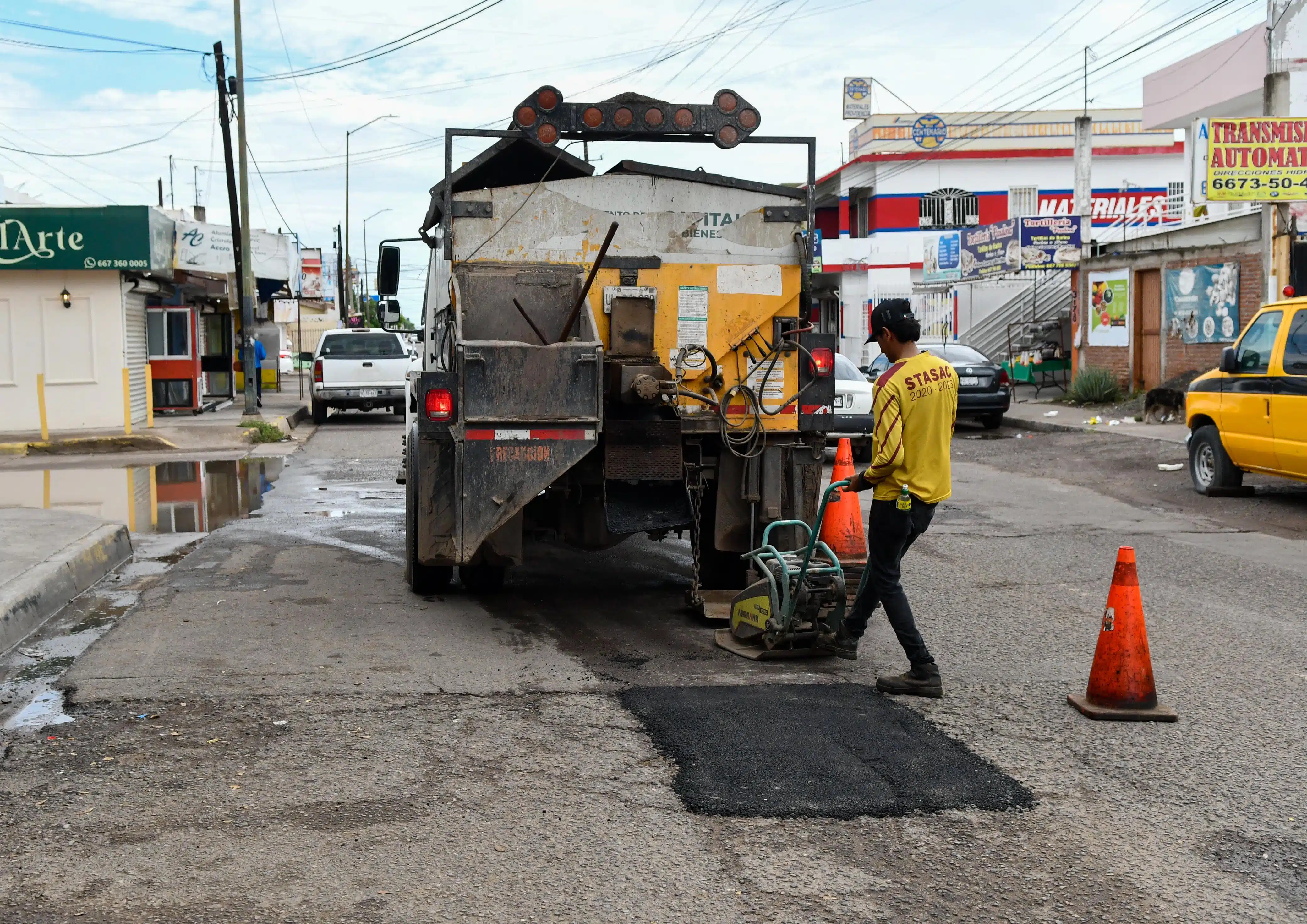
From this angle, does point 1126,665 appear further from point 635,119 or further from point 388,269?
point 388,269

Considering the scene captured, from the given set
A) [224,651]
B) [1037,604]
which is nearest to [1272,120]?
[1037,604]

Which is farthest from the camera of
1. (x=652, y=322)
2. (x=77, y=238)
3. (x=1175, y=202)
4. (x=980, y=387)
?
(x=1175, y=202)

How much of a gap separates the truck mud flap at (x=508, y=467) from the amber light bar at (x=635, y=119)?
69.9 inches

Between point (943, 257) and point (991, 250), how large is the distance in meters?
5.78

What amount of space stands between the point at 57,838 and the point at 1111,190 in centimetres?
4596

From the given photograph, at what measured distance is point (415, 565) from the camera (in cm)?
822

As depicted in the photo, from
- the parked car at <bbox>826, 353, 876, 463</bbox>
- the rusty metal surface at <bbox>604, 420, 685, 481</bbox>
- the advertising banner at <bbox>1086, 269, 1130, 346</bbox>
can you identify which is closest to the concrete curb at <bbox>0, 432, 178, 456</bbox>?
the parked car at <bbox>826, 353, 876, 463</bbox>

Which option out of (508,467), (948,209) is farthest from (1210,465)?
(948,209)

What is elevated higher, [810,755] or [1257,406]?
[1257,406]

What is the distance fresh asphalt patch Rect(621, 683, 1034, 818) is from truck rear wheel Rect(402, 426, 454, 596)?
255 centimetres

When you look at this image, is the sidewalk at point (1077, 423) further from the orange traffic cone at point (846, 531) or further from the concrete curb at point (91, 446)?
the concrete curb at point (91, 446)

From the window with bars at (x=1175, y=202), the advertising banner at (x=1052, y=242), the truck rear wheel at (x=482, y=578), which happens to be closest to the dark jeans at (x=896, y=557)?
the truck rear wheel at (x=482, y=578)

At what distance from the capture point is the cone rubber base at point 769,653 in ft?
21.5

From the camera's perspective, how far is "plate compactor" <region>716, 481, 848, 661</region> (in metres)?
6.42
